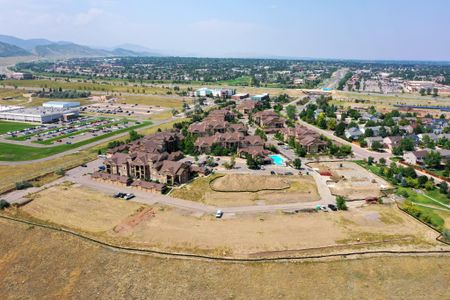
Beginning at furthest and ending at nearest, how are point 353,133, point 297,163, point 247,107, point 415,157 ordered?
1. point 247,107
2. point 353,133
3. point 415,157
4. point 297,163

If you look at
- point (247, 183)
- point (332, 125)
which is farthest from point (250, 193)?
point (332, 125)

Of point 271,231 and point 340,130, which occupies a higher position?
point 340,130

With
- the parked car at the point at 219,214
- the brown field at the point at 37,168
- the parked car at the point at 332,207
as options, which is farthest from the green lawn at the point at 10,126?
the parked car at the point at 332,207

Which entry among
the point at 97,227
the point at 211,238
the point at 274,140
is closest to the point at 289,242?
the point at 211,238

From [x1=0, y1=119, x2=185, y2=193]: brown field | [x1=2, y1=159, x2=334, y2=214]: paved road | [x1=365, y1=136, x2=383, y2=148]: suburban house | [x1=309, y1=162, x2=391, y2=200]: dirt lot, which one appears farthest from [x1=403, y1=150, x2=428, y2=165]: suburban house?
[x1=0, y1=119, x2=185, y2=193]: brown field

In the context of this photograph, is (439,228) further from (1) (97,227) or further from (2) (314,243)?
(1) (97,227)

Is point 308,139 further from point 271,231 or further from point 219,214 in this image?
point 271,231
